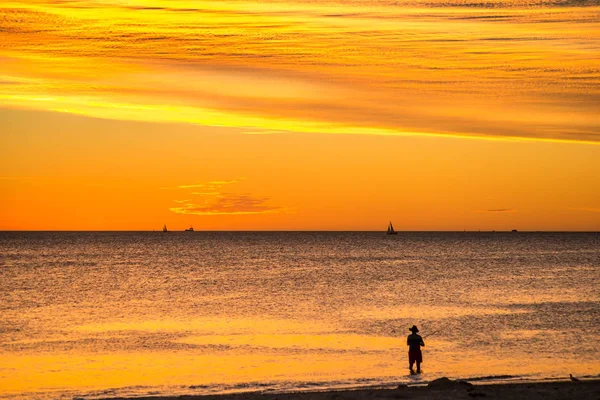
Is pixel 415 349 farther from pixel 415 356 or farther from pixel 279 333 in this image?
pixel 279 333

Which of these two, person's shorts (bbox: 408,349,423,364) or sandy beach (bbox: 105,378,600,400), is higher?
person's shorts (bbox: 408,349,423,364)

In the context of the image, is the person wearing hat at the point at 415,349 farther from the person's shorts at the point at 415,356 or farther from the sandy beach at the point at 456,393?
the sandy beach at the point at 456,393

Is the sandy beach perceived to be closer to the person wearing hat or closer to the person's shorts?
the person wearing hat

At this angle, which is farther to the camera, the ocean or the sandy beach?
the ocean

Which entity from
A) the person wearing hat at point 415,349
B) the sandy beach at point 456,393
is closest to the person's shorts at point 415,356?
the person wearing hat at point 415,349

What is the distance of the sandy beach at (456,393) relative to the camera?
78.4 feet

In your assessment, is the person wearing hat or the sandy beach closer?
the sandy beach

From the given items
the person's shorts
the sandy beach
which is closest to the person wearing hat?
the person's shorts

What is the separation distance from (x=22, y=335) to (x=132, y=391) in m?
15.3

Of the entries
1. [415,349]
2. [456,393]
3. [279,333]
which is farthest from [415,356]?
[279,333]

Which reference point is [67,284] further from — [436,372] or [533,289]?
[436,372]

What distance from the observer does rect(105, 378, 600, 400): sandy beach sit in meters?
23.9

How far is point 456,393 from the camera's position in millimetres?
24312

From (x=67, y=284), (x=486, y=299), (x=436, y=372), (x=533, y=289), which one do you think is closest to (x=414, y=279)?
(x=533, y=289)
